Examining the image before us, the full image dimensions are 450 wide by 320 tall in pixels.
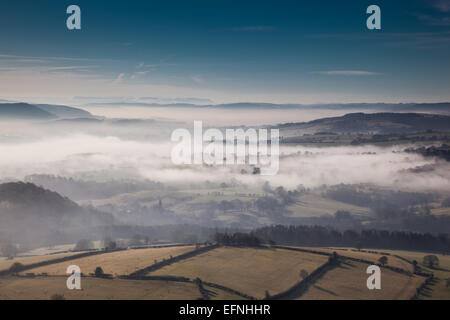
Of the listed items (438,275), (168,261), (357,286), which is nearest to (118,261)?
(168,261)

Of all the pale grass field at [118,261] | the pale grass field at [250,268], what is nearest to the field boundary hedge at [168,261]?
the pale grass field at [118,261]

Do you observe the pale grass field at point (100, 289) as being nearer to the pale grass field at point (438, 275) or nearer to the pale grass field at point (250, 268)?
the pale grass field at point (250, 268)

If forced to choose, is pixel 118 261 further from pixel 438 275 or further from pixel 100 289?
pixel 438 275

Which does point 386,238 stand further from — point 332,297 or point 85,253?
point 85,253

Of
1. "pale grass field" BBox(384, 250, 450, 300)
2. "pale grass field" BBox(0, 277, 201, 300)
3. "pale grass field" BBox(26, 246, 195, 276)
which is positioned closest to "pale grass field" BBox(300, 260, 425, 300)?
"pale grass field" BBox(384, 250, 450, 300)

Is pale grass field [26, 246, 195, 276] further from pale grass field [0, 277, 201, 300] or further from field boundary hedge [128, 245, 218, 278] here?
pale grass field [0, 277, 201, 300]
